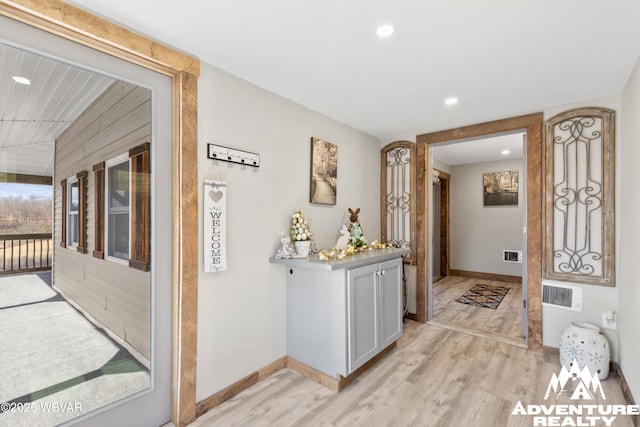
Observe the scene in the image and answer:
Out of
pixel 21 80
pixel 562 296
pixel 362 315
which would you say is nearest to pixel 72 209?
pixel 21 80

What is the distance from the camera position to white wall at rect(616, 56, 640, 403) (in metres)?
1.96

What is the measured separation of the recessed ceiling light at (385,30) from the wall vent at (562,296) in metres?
2.74

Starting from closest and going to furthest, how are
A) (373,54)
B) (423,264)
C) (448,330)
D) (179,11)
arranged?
(179,11) → (373,54) → (448,330) → (423,264)

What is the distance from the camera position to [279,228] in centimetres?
258

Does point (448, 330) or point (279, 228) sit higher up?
point (279, 228)

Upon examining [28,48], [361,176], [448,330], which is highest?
[28,48]

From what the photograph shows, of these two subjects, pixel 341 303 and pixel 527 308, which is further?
pixel 527 308

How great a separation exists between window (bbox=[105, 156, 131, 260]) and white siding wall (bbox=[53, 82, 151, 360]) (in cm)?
7

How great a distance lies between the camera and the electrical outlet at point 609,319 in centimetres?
252

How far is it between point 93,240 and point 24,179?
17.7 inches

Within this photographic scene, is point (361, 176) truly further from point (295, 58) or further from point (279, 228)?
point (295, 58)

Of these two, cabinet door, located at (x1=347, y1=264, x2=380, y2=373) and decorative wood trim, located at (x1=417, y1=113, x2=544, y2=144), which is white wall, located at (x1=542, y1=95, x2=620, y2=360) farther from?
cabinet door, located at (x1=347, y1=264, x2=380, y2=373)

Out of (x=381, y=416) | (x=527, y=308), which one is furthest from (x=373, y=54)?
(x=527, y=308)

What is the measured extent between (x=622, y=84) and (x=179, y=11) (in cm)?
327
